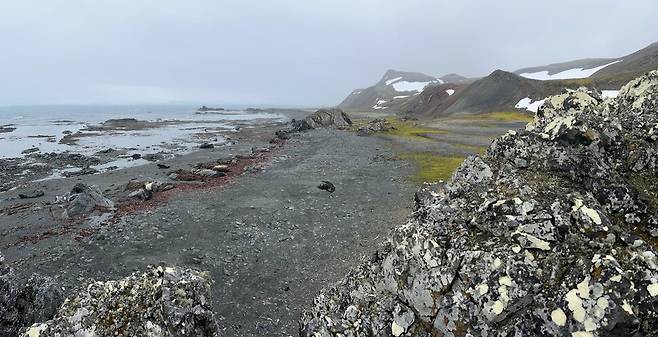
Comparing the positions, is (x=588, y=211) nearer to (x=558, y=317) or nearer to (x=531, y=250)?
(x=531, y=250)

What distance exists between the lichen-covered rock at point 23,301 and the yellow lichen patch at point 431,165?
1466 inches

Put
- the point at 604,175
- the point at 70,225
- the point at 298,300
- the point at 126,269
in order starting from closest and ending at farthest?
the point at 604,175 < the point at 298,300 < the point at 126,269 < the point at 70,225

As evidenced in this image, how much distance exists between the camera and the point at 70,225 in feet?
109

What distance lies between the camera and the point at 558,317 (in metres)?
9.45

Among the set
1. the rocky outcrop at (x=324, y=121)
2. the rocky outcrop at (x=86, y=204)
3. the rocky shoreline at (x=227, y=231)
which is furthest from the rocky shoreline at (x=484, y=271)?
the rocky outcrop at (x=324, y=121)

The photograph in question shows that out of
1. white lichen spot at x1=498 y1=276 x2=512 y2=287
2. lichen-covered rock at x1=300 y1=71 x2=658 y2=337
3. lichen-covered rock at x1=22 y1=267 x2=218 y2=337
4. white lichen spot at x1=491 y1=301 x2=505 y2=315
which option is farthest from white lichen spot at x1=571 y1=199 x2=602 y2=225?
lichen-covered rock at x1=22 y1=267 x2=218 y2=337

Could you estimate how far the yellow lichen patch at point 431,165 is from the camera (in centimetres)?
4834

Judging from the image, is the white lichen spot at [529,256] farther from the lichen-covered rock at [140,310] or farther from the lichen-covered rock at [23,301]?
the lichen-covered rock at [23,301]

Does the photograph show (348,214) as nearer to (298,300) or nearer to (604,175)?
(298,300)

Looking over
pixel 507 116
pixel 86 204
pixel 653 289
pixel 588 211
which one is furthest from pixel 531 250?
pixel 507 116

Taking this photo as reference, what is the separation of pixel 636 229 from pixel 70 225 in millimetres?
36980

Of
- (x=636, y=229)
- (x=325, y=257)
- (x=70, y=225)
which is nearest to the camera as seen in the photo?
(x=636, y=229)

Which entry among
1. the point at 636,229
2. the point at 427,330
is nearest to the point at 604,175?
the point at 636,229

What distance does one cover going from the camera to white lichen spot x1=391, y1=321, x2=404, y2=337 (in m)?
11.7
